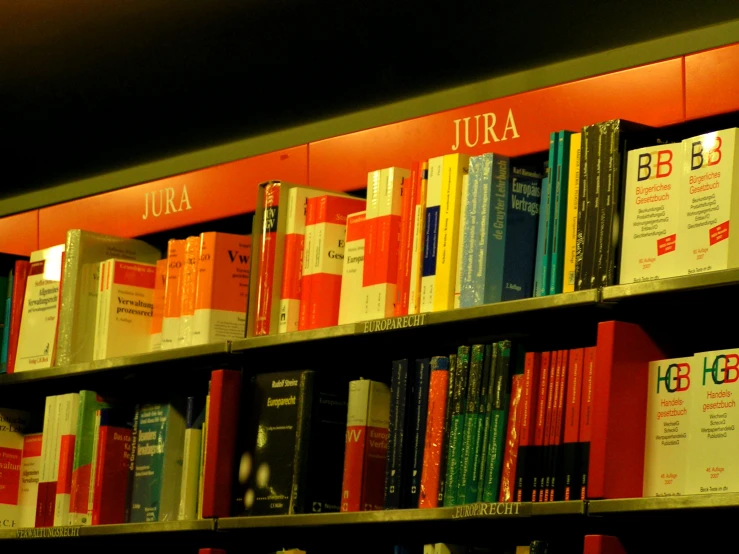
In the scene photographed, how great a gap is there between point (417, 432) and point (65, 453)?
1.22m

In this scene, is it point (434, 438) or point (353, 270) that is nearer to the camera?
point (434, 438)

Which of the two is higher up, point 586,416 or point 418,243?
point 418,243

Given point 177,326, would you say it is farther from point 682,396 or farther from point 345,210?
point 682,396

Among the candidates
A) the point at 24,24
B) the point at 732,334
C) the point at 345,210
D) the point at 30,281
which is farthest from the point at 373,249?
the point at 30,281

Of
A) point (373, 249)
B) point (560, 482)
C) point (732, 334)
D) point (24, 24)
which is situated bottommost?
point (560, 482)

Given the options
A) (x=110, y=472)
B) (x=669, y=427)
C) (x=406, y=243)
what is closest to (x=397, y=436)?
(x=406, y=243)

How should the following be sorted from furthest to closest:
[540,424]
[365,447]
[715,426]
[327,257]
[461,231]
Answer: [327,257], [365,447], [461,231], [540,424], [715,426]

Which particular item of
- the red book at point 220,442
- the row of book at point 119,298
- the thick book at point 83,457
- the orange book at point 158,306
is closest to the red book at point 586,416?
Result: the red book at point 220,442

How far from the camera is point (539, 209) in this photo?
2.49 metres

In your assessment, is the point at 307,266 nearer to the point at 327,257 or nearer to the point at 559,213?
the point at 327,257

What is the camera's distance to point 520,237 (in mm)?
2469

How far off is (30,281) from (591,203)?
6.45ft

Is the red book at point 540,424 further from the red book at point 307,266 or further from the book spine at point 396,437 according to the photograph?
the red book at point 307,266

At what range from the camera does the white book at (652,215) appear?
7.22ft
